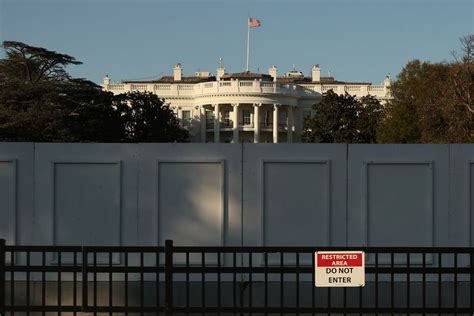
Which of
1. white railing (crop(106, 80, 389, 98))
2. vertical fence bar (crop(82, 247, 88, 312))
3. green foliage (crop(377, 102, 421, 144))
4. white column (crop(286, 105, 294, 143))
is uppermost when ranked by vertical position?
white railing (crop(106, 80, 389, 98))

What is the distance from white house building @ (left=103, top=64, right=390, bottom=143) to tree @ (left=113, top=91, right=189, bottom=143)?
32926 mm

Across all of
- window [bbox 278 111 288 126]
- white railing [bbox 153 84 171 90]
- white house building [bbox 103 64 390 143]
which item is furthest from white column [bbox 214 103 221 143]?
window [bbox 278 111 288 126]

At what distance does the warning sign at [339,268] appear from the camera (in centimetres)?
590

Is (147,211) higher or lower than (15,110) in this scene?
lower

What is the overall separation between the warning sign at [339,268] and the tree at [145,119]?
A: 65630 mm

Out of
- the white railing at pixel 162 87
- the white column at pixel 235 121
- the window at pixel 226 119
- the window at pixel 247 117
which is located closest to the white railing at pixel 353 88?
the window at pixel 247 117

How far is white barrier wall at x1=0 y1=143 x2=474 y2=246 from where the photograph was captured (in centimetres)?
892

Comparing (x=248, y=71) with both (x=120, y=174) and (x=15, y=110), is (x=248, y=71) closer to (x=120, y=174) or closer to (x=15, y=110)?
(x=15, y=110)

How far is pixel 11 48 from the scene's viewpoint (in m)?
58.5

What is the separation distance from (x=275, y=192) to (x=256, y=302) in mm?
1394

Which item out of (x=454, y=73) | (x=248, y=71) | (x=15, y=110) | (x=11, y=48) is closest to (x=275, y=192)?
(x=454, y=73)

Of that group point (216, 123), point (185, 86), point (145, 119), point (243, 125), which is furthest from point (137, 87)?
point (145, 119)

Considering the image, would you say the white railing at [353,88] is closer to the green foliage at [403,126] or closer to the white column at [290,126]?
the white column at [290,126]

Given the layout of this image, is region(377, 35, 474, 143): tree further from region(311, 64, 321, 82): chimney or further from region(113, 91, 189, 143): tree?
region(311, 64, 321, 82): chimney
